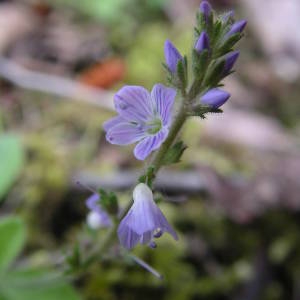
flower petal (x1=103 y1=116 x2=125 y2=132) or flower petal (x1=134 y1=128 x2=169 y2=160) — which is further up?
flower petal (x1=103 y1=116 x2=125 y2=132)

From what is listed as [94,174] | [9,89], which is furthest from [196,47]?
[9,89]

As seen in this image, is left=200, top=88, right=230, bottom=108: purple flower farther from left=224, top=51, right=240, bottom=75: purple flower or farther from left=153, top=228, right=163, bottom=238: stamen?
left=153, top=228, right=163, bottom=238: stamen

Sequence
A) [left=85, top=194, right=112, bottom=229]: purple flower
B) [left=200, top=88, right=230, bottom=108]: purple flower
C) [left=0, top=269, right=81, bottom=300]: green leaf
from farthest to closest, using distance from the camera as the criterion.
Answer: [left=0, top=269, right=81, bottom=300]: green leaf < [left=85, top=194, right=112, bottom=229]: purple flower < [left=200, top=88, right=230, bottom=108]: purple flower

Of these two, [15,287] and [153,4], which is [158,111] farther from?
[153,4]

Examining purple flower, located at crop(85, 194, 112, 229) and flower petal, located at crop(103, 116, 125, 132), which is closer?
flower petal, located at crop(103, 116, 125, 132)

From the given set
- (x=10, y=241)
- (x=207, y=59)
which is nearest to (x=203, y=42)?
(x=207, y=59)

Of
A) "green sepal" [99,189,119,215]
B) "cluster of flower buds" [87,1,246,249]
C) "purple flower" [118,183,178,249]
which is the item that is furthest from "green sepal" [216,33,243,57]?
"green sepal" [99,189,119,215]
